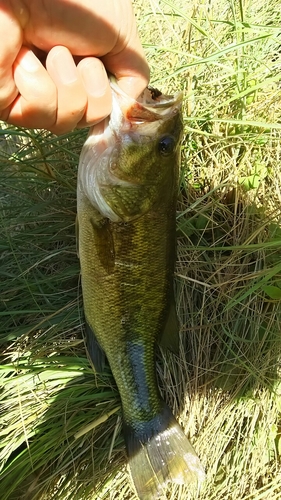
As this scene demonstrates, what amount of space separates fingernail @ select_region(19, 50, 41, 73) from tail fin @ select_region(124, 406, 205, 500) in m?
1.52

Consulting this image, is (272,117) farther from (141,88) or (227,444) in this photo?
(227,444)

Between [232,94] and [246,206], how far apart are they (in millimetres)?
560

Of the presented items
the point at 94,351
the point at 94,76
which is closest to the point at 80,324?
the point at 94,351

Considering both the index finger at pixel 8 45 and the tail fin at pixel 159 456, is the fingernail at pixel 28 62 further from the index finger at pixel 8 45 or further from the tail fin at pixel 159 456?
the tail fin at pixel 159 456

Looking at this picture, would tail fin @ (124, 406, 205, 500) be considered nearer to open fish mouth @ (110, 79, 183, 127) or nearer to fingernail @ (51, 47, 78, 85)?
open fish mouth @ (110, 79, 183, 127)

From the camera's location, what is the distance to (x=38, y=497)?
2006mm

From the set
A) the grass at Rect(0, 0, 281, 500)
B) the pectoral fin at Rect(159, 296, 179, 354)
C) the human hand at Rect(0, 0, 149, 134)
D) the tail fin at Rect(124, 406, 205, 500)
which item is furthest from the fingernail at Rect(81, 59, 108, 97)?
the tail fin at Rect(124, 406, 205, 500)

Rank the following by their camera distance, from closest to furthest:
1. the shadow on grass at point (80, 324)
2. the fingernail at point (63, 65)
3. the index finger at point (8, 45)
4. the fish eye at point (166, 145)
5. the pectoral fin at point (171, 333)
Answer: the index finger at point (8, 45)
the fingernail at point (63, 65)
the fish eye at point (166, 145)
the pectoral fin at point (171, 333)
the shadow on grass at point (80, 324)

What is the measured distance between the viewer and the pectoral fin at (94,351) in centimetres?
194

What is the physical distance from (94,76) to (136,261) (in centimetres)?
72

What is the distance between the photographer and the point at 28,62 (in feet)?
3.55

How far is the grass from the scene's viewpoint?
2043mm

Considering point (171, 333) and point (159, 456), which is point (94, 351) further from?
point (159, 456)

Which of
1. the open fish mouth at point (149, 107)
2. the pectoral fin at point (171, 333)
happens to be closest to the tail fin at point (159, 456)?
the pectoral fin at point (171, 333)
